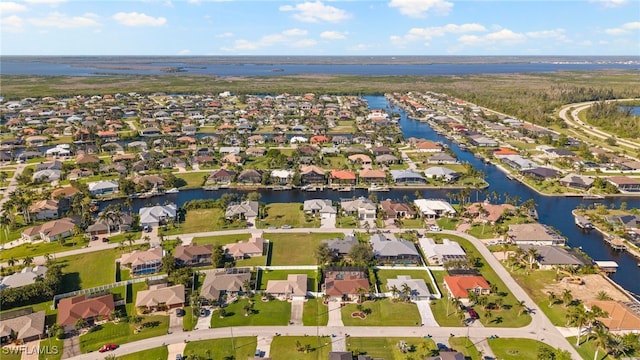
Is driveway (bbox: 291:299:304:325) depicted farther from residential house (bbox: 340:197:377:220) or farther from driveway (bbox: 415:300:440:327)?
residential house (bbox: 340:197:377:220)

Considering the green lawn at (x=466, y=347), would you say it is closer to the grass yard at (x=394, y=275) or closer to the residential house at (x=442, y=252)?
the grass yard at (x=394, y=275)

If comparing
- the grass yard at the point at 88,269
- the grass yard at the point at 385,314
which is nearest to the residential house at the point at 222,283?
the grass yard at the point at 385,314

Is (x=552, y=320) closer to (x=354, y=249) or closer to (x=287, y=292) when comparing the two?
(x=354, y=249)

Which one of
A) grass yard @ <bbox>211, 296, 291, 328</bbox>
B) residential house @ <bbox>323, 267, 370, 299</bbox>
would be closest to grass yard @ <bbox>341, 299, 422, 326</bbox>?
residential house @ <bbox>323, 267, 370, 299</bbox>

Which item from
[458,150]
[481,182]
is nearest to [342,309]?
[481,182]

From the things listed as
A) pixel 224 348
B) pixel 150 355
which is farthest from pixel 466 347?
pixel 150 355
